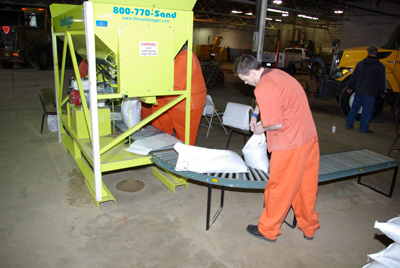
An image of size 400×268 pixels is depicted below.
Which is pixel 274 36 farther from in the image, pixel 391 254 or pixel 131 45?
pixel 391 254

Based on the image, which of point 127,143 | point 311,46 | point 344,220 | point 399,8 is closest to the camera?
A: point 344,220

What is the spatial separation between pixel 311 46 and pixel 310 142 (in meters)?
25.8

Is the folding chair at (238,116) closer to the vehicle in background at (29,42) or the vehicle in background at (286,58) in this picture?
the vehicle in background at (286,58)

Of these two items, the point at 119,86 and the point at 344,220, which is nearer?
the point at 119,86

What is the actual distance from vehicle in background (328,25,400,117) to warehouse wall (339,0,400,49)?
40.5 feet

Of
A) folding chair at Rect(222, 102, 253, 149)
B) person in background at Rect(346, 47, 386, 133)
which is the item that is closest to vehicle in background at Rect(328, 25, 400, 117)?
person in background at Rect(346, 47, 386, 133)

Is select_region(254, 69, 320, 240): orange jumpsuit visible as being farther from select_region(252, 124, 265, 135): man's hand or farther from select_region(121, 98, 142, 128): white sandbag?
select_region(121, 98, 142, 128): white sandbag

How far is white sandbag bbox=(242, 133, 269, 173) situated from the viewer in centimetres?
274

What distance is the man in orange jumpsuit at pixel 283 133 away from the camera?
2207 mm

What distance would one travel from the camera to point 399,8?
662 inches

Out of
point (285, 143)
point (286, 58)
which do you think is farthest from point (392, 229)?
point (286, 58)

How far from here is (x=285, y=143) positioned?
89.7 inches

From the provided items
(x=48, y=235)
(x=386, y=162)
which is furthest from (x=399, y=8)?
(x=48, y=235)

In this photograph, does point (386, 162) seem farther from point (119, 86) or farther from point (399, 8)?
point (399, 8)
